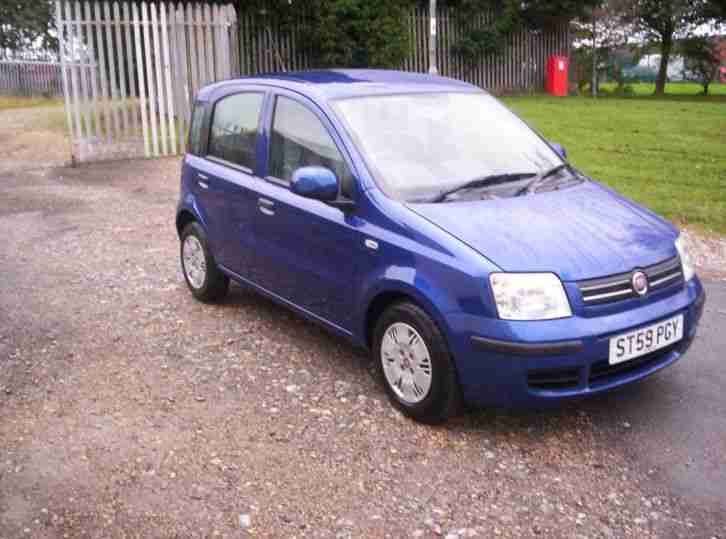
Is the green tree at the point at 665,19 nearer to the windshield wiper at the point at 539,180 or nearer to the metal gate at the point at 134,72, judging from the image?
the metal gate at the point at 134,72

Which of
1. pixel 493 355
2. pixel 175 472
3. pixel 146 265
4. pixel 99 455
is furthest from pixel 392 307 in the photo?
pixel 146 265

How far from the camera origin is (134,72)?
13273mm

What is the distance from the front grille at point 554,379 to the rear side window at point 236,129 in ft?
8.31

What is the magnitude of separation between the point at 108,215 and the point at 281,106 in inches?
205

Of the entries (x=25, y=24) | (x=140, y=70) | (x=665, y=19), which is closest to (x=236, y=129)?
(x=140, y=70)

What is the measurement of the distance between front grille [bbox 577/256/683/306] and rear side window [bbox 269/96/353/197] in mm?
1455

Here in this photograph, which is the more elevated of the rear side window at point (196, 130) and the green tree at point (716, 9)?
the green tree at point (716, 9)

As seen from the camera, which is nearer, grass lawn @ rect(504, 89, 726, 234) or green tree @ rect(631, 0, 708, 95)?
grass lawn @ rect(504, 89, 726, 234)

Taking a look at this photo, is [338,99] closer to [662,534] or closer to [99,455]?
[99,455]

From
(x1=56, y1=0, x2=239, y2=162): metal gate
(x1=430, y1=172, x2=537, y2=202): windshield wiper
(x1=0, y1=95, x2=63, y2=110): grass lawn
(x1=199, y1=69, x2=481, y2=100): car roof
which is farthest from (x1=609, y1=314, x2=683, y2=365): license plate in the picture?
(x1=0, y1=95, x2=63, y2=110): grass lawn

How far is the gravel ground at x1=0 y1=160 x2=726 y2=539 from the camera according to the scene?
3557 millimetres

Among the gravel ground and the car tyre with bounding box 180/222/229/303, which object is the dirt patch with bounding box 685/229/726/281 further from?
the car tyre with bounding box 180/222/229/303

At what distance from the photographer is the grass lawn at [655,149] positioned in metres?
9.55

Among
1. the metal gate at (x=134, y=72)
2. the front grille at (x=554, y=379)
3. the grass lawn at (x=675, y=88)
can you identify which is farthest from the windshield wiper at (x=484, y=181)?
the grass lawn at (x=675, y=88)
